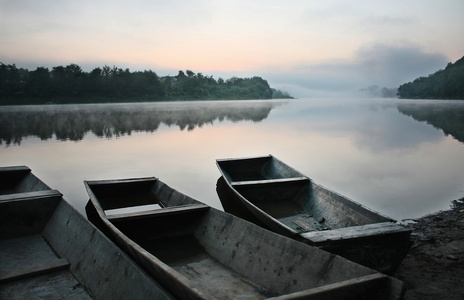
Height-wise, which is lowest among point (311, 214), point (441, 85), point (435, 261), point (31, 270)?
point (435, 261)

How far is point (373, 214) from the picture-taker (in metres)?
5.06

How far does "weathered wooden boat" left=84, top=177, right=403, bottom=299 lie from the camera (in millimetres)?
2635

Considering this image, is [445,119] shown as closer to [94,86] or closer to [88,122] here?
[88,122]

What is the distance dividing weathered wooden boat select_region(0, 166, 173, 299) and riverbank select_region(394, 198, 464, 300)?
3467 millimetres

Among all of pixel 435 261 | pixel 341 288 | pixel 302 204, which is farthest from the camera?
pixel 302 204

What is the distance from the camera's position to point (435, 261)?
17.0 feet

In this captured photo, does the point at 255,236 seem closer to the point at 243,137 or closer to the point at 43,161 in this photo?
the point at 43,161

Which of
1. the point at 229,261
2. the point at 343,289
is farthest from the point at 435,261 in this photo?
the point at 343,289

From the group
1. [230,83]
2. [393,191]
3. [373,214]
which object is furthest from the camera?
[230,83]

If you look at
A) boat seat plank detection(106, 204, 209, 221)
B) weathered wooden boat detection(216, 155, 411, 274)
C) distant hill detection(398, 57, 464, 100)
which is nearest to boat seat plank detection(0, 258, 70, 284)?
boat seat plank detection(106, 204, 209, 221)

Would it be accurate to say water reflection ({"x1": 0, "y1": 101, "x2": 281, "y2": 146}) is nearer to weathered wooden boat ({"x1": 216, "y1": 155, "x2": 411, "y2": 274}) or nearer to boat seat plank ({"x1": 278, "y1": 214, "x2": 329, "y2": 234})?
weathered wooden boat ({"x1": 216, "y1": 155, "x2": 411, "y2": 274})

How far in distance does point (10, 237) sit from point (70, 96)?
88267mm

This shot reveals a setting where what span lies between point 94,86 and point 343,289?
96.4 metres

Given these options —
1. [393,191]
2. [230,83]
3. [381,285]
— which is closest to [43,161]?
[393,191]
